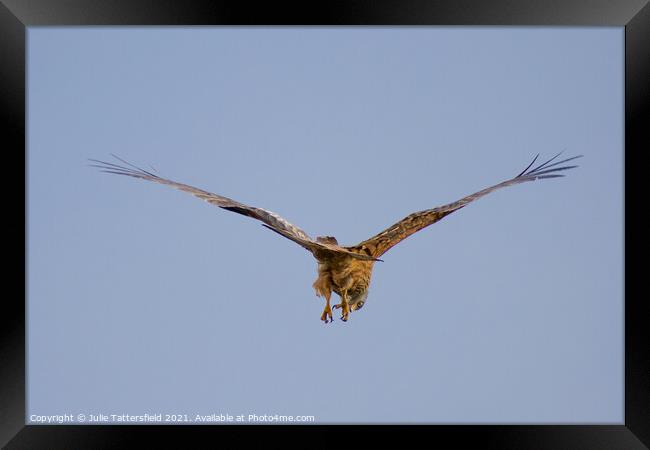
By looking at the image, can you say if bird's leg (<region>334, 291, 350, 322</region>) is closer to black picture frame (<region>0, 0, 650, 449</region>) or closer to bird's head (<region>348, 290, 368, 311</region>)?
bird's head (<region>348, 290, 368, 311</region>)

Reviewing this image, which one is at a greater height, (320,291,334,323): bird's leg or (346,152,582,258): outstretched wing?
(346,152,582,258): outstretched wing

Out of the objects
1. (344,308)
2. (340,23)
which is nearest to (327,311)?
(344,308)

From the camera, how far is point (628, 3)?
26.5ft

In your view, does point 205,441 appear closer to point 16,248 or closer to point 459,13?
point 16,248

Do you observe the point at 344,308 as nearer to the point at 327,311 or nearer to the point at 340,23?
the point at 327,311

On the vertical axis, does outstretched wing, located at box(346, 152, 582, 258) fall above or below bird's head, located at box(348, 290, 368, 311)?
above

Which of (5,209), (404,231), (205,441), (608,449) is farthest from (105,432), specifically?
(608,449)

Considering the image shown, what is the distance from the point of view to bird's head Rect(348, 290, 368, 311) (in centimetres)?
824

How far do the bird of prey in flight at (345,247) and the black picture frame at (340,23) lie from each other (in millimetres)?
1273

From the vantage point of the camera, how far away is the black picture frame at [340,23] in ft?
26.3

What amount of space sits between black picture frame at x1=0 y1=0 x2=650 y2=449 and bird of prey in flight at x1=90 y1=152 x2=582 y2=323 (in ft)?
4.18

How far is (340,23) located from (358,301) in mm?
3164

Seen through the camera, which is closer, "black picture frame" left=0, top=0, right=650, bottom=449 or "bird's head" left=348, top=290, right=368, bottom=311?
"black picture frame" left=0, top=0, right=650, bottom=449

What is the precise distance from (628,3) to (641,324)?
361 cm
